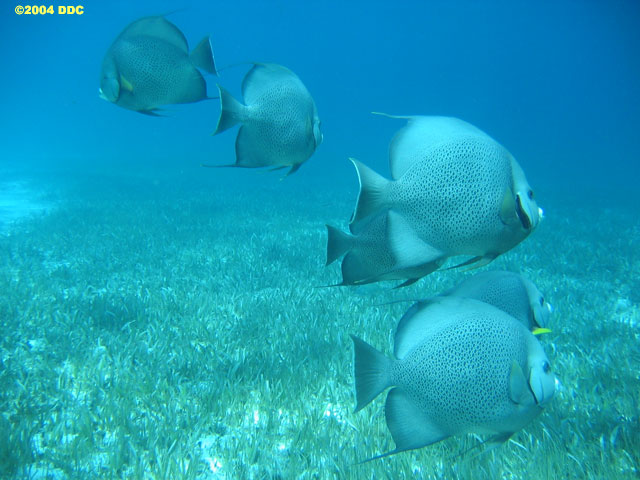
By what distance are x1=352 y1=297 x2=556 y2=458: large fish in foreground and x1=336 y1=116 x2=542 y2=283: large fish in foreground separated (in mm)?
426

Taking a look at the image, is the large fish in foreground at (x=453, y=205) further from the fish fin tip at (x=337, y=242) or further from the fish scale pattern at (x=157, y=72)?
the fish scale pattern at (x=157, y=72)

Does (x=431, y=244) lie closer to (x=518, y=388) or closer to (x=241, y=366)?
(x=518, y=388)

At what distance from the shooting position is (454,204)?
1556 mm

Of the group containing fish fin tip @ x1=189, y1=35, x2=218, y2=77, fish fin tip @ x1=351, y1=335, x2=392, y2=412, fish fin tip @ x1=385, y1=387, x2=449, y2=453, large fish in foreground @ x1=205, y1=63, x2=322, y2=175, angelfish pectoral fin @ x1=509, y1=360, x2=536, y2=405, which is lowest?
fish fin tip @ x1=385, y1=387, x2=449, y2=453

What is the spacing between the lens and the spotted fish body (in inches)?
92.1

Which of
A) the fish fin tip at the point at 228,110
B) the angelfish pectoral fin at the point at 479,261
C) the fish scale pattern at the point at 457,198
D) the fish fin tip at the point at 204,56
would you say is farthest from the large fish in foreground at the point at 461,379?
the fish fin tip at the point at 204,56

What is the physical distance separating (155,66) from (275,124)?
1.10 metres

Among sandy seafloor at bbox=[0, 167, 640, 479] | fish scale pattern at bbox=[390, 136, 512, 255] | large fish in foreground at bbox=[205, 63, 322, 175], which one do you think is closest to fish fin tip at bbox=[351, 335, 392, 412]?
fish scale pattern at bbox=[390, 136, 512, 255]

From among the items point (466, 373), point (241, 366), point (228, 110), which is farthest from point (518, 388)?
point (241, 366)

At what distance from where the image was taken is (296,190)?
23.4m

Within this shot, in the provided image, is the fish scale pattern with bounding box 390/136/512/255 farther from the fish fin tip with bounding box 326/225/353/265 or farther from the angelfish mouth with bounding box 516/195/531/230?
the fish fin tip with bounding box 326/225/353/265

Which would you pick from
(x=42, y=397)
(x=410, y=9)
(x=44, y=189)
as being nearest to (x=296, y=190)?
(x=44, y=189)

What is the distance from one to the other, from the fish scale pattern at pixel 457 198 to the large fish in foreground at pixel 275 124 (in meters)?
0.74

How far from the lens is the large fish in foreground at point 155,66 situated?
7.92 ft
